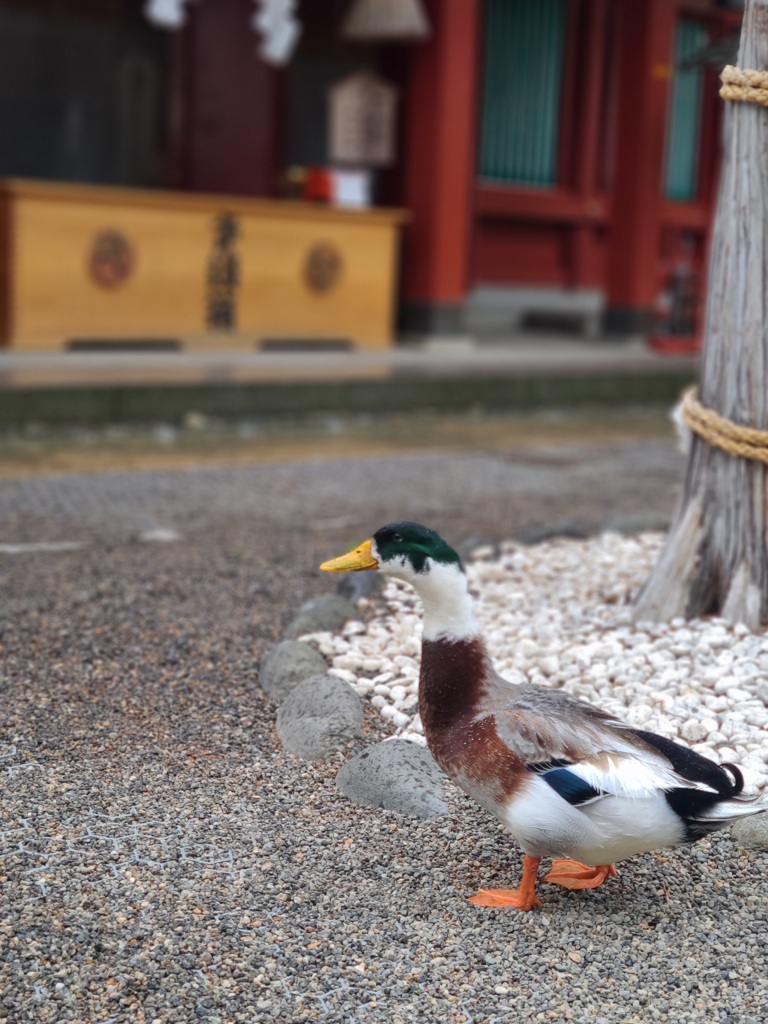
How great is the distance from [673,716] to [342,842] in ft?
2.96

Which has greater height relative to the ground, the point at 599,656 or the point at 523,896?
the point at 599,656

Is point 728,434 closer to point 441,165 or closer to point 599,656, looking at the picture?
point 599,656

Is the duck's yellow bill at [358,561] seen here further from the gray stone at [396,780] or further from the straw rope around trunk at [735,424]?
the straw rope around trunk at [735,424]

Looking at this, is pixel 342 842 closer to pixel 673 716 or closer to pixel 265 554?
pixel 673 716

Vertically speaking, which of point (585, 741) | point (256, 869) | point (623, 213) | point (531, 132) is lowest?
point (256, 869)

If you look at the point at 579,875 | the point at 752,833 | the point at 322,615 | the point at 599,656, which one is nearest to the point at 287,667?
the point at 322,615

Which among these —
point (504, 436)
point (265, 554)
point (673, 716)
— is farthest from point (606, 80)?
point (673, 716)

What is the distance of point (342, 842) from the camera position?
8.23 feet

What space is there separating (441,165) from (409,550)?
8.22 metres

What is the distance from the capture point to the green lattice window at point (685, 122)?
41.1 feet

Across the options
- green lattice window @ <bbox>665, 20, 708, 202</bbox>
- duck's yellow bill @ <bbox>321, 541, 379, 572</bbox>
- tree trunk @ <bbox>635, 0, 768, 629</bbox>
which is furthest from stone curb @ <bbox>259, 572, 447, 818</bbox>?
green lattice window @ <bbox>665, 20, 708, 202</bbox>

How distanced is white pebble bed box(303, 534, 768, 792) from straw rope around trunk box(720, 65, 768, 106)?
1.37 metres

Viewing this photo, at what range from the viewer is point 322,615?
12.1ft

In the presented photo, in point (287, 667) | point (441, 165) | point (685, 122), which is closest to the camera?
point (287, 667)
